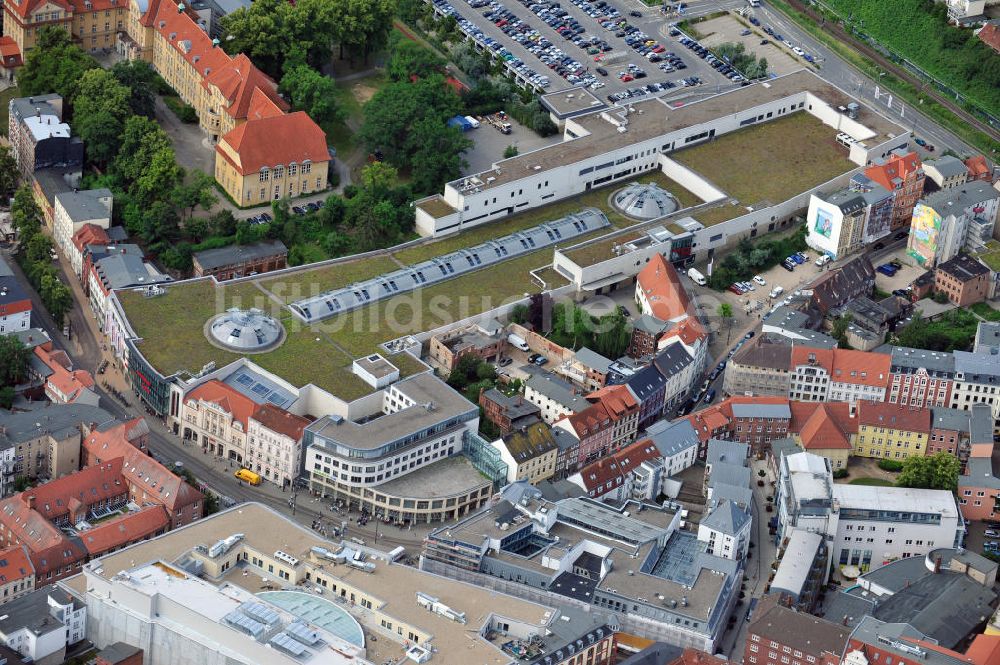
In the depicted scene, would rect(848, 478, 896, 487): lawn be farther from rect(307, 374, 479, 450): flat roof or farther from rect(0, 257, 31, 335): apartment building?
rect(0, 257, 31, 335): apartment building

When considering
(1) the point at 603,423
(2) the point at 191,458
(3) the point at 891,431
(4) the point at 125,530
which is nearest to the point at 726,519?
(1) the point at 603,423

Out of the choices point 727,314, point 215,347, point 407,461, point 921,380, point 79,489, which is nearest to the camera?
point 79,489

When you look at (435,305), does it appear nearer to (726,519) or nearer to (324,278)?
(324,278)

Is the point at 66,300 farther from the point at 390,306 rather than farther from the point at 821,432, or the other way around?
the point at 821,432

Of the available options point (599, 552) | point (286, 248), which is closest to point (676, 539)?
point (599, 552)

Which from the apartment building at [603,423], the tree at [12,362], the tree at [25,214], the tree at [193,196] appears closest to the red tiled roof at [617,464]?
the apartment building at [603,423]

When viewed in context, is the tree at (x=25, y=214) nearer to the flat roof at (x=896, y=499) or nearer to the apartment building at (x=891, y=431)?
the apartment building at (x=891, y=431)

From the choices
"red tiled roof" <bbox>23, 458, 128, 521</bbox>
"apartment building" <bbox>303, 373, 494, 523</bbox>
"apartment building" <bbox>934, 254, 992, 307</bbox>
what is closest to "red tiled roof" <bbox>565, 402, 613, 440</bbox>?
"apartment building" <bbox>303, 373, 494, 523</bbox>
